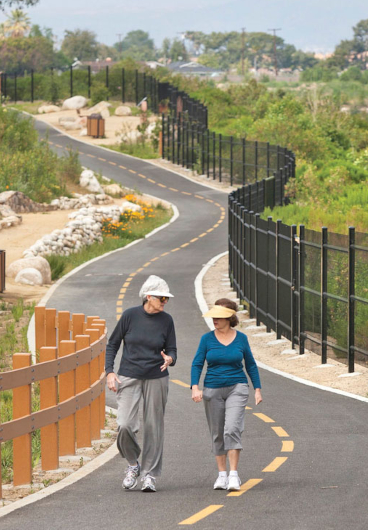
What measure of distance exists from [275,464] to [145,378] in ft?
6.18

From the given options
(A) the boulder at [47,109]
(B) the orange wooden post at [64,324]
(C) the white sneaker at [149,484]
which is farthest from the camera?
(A) the boulder at [47,109]

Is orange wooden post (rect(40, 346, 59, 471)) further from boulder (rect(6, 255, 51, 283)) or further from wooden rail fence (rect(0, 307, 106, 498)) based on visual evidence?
boulder (rect(6, 255, 51, 283))

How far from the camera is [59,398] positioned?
35.9 ft

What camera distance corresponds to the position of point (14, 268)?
31.1m

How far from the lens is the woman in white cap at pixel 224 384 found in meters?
9.56

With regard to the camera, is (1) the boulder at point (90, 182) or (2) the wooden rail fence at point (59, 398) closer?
(2) the wooden rail fence at point (59, 398)

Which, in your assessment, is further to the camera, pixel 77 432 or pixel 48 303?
pixel 48 303

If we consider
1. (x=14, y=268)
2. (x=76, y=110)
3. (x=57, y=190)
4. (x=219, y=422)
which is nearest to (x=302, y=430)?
(x=219, y=422)

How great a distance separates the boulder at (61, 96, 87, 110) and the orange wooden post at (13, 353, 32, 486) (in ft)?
271

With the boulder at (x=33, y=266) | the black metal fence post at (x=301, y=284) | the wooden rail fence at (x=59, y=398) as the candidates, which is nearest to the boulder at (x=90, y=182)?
the boulder at (x=33, y=266)

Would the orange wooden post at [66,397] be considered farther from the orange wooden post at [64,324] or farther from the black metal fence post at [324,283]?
the black metal fence post at [324,283]

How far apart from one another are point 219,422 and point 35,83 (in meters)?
95.7

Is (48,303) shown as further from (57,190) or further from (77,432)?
(57,190)

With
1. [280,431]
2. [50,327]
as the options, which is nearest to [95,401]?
[280,431]
